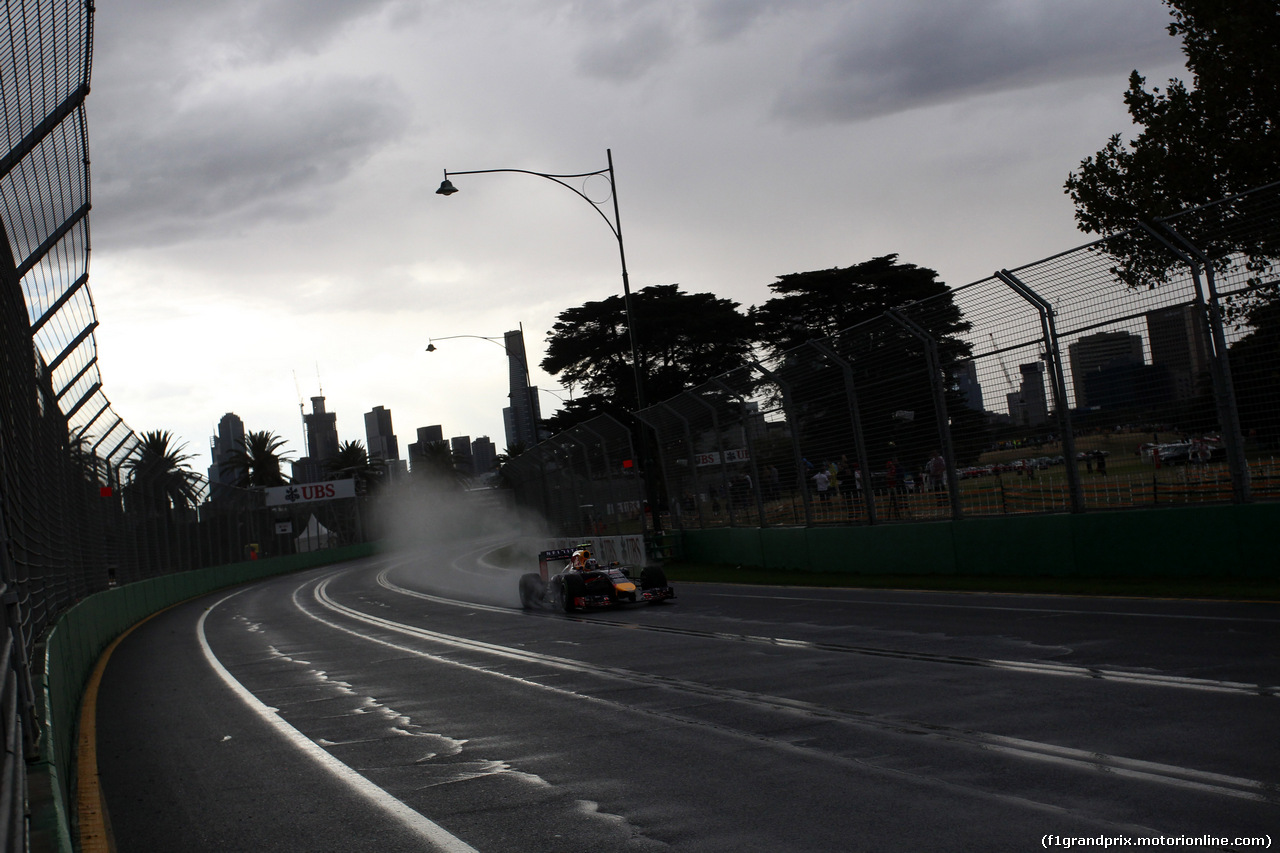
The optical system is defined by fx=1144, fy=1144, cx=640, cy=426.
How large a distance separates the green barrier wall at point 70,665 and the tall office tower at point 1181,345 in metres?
11.5

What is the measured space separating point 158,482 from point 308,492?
199 ft

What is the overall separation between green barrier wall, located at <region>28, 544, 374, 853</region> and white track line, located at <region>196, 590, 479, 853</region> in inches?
54.2

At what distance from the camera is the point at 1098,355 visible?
14.1m

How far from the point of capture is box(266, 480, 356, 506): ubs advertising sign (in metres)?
81.4

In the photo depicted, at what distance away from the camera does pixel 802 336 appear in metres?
54.6

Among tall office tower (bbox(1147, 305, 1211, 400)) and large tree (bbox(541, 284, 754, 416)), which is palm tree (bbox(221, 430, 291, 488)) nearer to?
large tree (bbox(541, 284, 754, 416))

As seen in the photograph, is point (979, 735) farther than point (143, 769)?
No

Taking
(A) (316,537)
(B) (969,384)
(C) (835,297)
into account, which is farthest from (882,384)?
(A) (316,537)

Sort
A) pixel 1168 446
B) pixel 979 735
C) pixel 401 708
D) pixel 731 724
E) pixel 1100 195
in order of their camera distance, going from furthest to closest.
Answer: pixel 1100 195
pixel 1168 446
pixel 401 708
pixel 731 724
pixel 979 735

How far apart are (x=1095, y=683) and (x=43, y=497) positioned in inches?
Answer: 336

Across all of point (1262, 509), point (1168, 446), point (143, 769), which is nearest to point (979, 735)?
point (143, 769)

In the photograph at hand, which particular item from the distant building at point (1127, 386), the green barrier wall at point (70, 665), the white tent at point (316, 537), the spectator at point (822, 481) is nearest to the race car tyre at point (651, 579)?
the spectator at point (822, 481)

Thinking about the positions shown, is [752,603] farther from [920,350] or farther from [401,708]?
[401,708]

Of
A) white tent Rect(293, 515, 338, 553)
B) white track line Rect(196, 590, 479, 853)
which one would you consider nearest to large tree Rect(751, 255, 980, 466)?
white track line Rect(196, 590, 479, 853)
